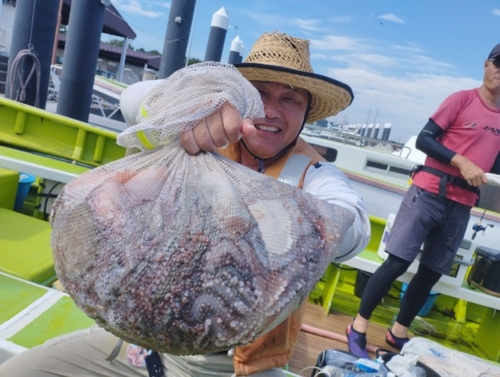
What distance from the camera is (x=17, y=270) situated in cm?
211

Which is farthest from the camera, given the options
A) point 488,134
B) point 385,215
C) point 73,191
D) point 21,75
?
point 385,215

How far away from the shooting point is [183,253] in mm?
749

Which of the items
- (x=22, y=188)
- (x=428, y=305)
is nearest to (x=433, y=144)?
(x=428, y=305)

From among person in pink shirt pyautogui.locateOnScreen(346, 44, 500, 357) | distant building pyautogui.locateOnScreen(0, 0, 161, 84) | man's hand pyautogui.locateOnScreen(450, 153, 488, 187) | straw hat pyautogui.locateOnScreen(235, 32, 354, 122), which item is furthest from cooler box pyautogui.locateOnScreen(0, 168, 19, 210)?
distant building pyautogui.locateOnScreen(0, 0, 161, 84)

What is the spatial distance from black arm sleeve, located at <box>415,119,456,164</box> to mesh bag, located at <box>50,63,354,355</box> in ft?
6.16

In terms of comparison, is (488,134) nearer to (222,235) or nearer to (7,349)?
(222,235)

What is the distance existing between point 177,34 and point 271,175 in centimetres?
787

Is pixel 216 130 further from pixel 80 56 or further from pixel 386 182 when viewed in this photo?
pixel 386 182

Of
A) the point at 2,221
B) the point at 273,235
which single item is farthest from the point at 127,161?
the point at 2,221

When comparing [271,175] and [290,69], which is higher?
[290,69]

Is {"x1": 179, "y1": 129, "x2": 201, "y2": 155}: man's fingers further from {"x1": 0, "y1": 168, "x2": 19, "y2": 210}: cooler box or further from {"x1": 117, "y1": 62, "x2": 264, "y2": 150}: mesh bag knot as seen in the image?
{"x1": 0, "y1": 168, "x2": 19, "y2": 210}: cooler box

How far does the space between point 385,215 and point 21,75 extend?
5777mm

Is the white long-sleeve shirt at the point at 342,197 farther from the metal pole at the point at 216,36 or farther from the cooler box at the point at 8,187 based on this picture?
the metal pole at the point at 216,36

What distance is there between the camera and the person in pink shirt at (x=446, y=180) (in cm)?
247
